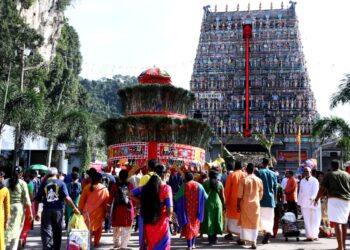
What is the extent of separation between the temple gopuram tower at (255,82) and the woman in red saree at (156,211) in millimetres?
38042

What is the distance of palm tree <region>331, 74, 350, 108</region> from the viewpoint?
17.9 meters

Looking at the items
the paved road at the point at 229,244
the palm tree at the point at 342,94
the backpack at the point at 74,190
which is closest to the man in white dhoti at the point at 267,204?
the paved road at the point at 229,244

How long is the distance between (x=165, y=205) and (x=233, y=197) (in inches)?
143

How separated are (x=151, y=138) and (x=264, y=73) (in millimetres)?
33593

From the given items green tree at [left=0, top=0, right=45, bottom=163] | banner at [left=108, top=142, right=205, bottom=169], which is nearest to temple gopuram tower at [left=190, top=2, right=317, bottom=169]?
green tree at [left=0, top=0, right=45, bottom=163]

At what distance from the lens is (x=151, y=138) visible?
14703mm

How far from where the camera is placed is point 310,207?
32.0 feet

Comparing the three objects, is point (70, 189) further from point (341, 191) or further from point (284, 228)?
point (341, 191)

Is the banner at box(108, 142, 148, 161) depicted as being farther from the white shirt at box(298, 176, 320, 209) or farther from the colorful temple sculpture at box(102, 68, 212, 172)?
the white shirt at box(298, 176, 320, 209)

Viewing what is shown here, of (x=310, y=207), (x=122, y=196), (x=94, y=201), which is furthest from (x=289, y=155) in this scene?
(x=94, y=201)

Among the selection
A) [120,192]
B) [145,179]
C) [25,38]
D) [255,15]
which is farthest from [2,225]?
[255,15]

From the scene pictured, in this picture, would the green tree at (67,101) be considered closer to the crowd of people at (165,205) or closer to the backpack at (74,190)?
the backpack at (74,190)

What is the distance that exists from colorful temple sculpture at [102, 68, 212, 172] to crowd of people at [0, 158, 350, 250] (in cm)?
339

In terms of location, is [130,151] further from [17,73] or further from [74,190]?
[17,73]
